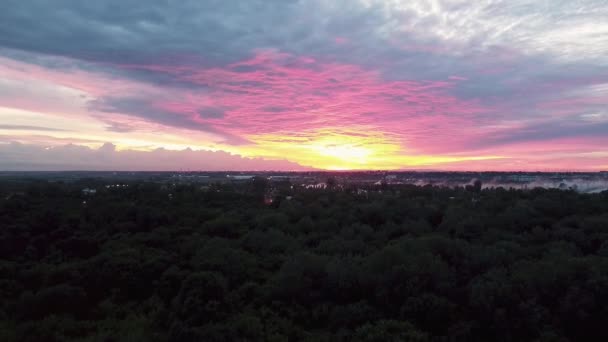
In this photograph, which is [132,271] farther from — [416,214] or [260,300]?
[416,214]

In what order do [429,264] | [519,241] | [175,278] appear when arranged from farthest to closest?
[519,241] < [175,278] < [429,264]

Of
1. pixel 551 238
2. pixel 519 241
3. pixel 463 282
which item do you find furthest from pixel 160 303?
pixel 551 238

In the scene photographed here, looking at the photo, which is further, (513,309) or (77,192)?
(77,192)

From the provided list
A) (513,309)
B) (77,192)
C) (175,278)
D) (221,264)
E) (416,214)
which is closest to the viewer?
(513,309)

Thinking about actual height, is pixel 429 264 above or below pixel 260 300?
above

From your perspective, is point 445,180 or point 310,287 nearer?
point 310,287

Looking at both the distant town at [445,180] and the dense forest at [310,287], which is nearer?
the dense forest at [310,287]

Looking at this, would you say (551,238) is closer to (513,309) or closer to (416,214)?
(416,214)

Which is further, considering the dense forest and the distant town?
the distant town

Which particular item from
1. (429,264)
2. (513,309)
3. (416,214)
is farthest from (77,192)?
(513,309)
